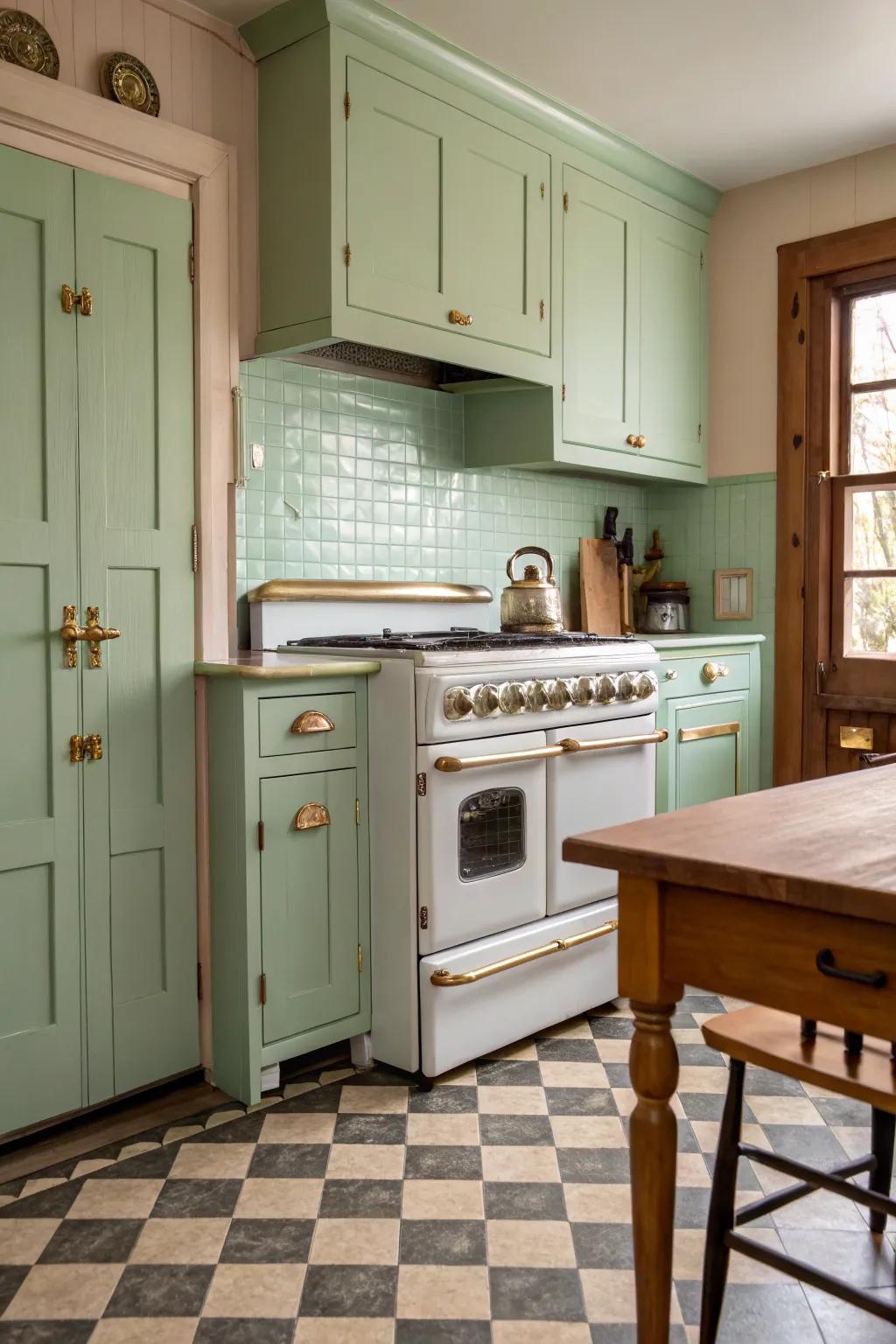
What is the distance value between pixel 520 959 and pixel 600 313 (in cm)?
217

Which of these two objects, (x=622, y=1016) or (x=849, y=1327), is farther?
(x=622, y=1016)

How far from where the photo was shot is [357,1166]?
223cm

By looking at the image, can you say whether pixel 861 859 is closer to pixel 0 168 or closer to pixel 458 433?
pixel 0 168

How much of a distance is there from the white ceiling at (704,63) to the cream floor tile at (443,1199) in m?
2.79

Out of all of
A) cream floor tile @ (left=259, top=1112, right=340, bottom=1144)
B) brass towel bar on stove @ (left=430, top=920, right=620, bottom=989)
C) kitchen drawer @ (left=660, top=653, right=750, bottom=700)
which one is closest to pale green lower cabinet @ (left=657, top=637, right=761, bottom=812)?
kitchen drawer @ (left=660, top=653, right=750, bottom=700)

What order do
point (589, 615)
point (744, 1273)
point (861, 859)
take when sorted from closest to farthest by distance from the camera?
1. point (861, 859)
2. point (744, 1273)
3. point (589, 615)

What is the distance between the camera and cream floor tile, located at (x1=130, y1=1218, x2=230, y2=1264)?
6.26 ft

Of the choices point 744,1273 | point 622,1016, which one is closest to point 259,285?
point 622,1016

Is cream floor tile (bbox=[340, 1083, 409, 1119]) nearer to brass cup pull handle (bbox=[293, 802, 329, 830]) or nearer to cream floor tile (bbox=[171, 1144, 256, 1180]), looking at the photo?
cream floor tile (bbox=[171, 1144, 256, 1180])

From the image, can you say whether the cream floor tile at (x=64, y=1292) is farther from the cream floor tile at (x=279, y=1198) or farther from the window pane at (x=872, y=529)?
the window pane at (x=872, y=529)

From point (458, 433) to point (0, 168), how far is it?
174 cm

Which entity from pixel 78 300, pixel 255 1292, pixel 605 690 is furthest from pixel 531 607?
pixel 255 1292

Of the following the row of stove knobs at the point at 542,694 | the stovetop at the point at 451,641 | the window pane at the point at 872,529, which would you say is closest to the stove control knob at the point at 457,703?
the row of stove knobs at the point at 542,694

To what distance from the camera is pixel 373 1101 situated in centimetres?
254
